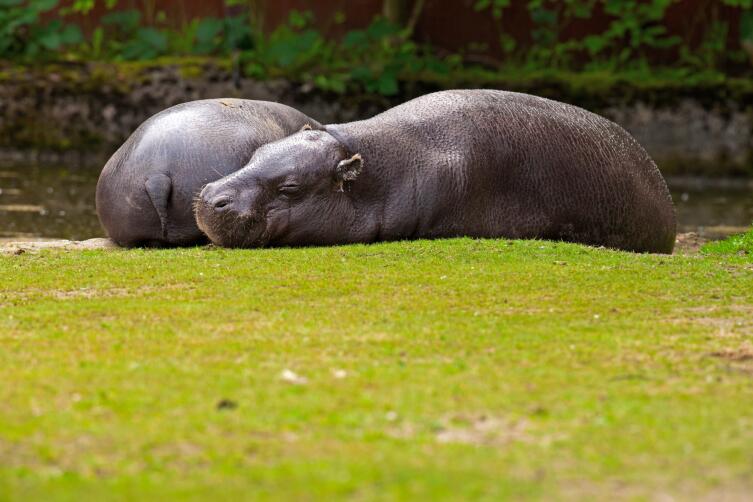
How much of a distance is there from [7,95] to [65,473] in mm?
13451

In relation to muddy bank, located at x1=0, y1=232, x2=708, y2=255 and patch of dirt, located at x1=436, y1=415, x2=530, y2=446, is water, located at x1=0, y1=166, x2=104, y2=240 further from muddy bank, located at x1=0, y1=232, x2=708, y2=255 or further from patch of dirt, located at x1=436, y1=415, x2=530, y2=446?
patch of dirt, located at x1=436, y1=415, x2=530, y2=446

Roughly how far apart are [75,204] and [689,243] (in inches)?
216

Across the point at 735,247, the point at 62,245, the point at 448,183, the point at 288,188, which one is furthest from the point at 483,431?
the point at 62,245

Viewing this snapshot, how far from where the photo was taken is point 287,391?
170 inches

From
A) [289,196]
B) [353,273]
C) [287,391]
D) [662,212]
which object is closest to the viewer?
[287,391]

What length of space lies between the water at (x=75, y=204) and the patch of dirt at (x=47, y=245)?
3.02ft

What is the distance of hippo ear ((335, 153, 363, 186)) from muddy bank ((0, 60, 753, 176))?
25.8ft

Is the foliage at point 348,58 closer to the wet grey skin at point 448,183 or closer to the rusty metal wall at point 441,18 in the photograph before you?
the rusty metal wall at point 441,18

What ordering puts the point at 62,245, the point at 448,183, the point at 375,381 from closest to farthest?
the point at 375,381
the point at 448,183
the point at 62,245

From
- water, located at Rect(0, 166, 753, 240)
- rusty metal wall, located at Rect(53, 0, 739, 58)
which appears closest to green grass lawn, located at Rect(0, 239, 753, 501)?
water, located at Rect(0, 166, 753, 240)

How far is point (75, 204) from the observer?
12.1 meters

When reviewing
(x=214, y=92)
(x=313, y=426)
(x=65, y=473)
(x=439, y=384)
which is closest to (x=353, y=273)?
(x=439, y=384)

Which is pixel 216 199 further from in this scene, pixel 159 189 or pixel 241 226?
pixel 159 189

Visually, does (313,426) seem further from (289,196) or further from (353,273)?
(289,196)
